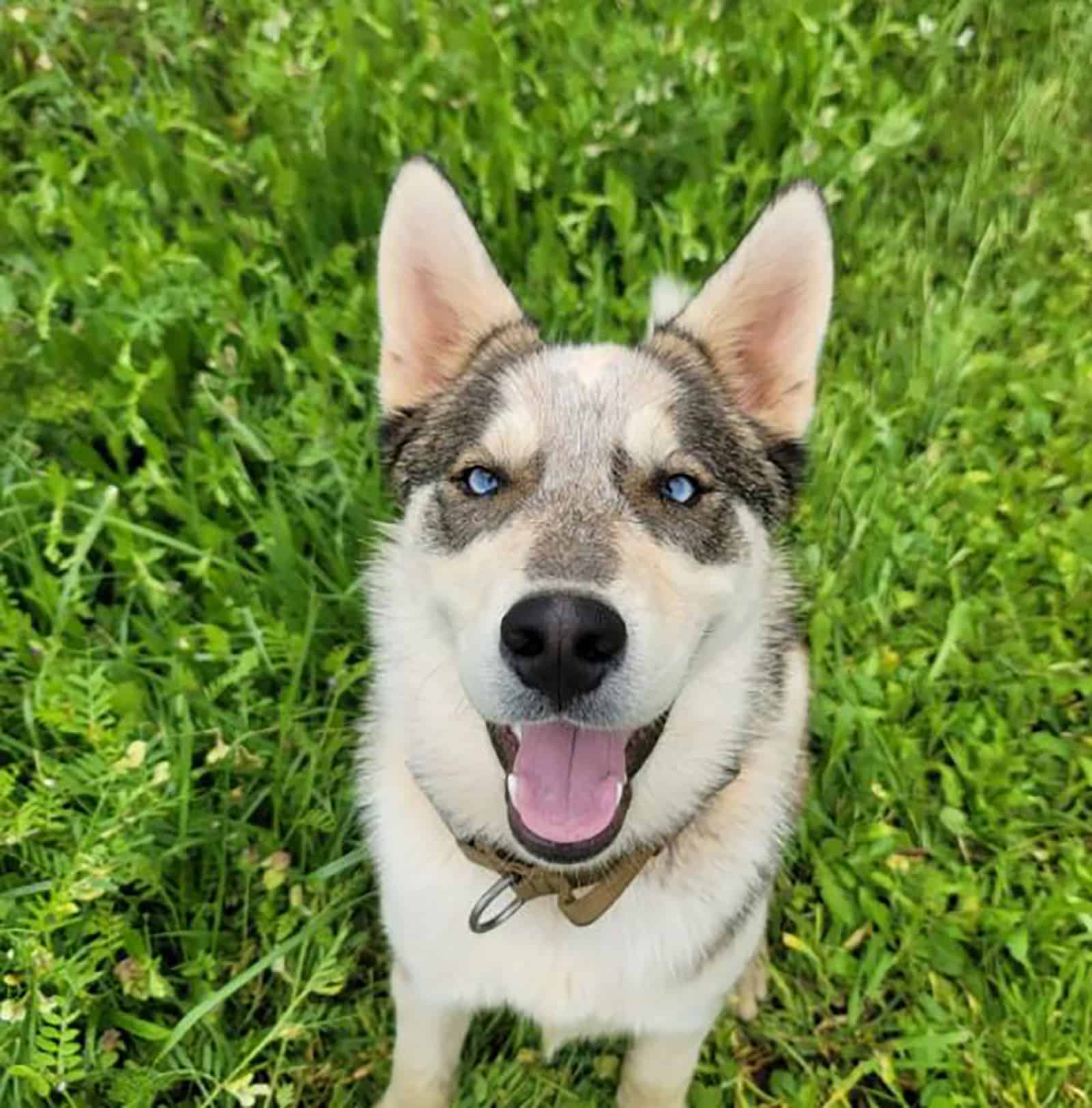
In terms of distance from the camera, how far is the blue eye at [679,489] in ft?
7.88

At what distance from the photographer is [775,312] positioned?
2535 mm

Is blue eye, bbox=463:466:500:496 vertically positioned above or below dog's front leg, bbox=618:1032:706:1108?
above

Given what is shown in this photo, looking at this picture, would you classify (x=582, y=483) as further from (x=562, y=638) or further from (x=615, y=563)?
(x=562, y=638)

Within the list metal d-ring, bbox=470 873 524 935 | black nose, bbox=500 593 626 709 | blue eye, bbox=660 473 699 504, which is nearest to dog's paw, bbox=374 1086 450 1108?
metal d-ring, bbox=470 873 524 935

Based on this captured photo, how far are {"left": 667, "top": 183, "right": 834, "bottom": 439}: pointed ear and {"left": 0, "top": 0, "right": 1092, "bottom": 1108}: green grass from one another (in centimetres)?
113

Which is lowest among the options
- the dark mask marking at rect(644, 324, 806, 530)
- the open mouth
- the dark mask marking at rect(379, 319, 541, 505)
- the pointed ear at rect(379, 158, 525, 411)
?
the open mouth

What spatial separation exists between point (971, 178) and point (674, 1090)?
3435 mm

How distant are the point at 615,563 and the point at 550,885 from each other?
72 centimetres

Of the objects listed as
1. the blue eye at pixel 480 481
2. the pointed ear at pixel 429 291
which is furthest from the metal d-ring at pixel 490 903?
the pointed ear at pixel 429 291

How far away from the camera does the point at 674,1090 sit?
9.32 feet

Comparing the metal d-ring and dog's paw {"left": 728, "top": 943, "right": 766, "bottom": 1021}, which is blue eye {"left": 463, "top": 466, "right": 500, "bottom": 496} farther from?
dog's paw {"left": 728, "top": 943, "right": 766, "bottom": 1021}

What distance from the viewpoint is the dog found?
7.54ft

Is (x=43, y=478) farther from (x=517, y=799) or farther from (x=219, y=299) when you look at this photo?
(x=517, y=799)

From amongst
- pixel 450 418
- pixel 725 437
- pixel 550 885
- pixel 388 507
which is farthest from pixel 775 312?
pixel 388 507
